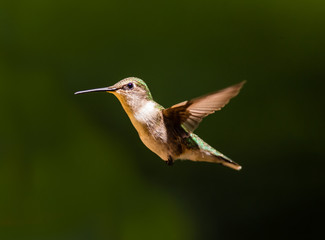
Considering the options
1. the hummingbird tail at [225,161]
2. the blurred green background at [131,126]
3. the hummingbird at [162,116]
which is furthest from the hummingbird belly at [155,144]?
the blurred green background at [131,126]

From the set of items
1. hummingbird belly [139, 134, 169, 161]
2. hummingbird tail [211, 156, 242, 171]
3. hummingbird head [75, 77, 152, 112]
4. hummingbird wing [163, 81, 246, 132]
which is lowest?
hummingbird tail [211, 156, 242, 171]

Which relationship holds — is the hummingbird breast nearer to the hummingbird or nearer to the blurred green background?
the hummingbird

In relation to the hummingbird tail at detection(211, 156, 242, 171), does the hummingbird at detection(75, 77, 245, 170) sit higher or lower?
higher

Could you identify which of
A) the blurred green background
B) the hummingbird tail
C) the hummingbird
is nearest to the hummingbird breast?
the hummingbird

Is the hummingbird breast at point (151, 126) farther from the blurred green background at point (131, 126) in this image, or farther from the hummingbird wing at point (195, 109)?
the blurred green background at point (131, 126)

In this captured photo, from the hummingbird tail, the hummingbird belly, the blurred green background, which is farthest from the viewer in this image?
the blurred green background

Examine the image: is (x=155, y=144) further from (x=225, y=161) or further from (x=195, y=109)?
(x=225, y=161)

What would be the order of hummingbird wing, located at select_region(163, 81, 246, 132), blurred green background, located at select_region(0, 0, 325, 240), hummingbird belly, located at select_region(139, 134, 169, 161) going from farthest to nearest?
blurred green background, located at select_region(0, 0, 325, 240)
hummingbird belly, located at select_region(139, 134, 169, 161)
hummingbird wing, located at select_region(163, 81, 246, 132)
